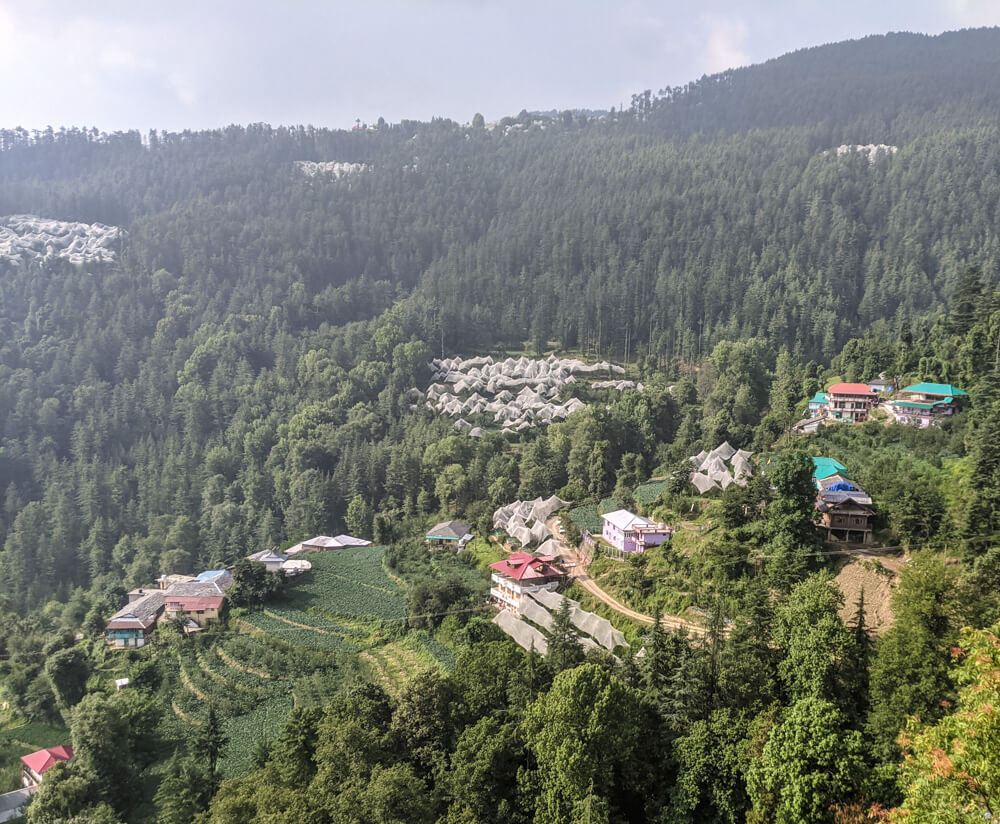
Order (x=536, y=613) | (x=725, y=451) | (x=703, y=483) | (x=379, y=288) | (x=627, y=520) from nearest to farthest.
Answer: (x=536, y=613) < (x=627, y=520) < (x=703, y=483) < (x=725, y=451) < (x=379, y=288)

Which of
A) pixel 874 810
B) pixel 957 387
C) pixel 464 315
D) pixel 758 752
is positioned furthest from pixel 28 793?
pixel 464 315

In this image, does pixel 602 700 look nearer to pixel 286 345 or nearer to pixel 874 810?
pixel 874 810

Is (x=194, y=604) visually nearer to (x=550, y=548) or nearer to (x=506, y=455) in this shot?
(x=550, y=548)

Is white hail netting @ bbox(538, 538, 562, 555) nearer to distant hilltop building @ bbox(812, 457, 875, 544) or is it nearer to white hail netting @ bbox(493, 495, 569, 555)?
white hail netting @ bbox(493, 495, 569, 555)

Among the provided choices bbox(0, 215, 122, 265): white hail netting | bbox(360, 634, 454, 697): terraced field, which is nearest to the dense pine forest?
bbox(360, 634, 454, 697): terraced field

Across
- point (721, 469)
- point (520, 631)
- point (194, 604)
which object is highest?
point (721, 469)

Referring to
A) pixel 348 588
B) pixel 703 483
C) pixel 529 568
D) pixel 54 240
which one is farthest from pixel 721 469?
pixel 54 240

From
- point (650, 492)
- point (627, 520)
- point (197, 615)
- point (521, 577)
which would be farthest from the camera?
point (650, 492)

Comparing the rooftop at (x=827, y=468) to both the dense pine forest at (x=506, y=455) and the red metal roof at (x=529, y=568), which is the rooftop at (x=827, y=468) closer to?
the dense pine forest at (x=506, y=455)
